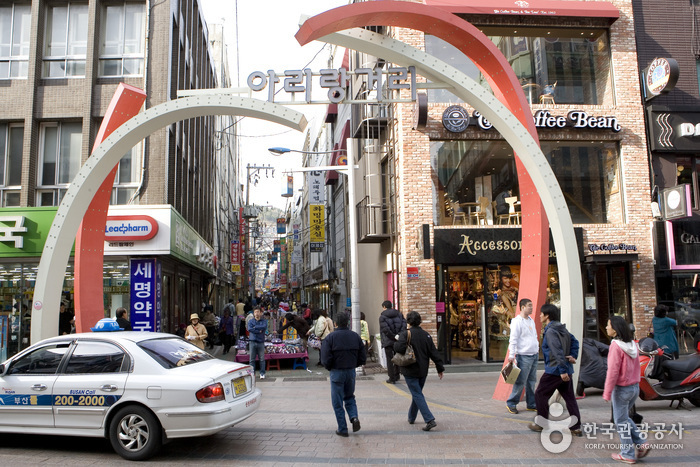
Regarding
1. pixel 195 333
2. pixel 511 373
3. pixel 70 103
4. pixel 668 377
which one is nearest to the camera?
pixel 511 373

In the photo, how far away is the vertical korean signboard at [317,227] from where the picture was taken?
3061 cm

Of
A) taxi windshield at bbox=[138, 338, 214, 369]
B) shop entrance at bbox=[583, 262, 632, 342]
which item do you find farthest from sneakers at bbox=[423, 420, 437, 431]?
shop entrance at bbox=[583, 262, 632, 342]

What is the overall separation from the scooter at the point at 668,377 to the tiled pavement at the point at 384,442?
30 centimetres

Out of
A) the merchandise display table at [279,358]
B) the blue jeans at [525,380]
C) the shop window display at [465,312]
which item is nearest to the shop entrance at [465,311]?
the shop window display at [465,312]

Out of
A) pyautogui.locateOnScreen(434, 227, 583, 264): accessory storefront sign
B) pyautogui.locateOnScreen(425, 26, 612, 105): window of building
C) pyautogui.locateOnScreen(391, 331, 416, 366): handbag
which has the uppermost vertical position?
pyautogui.locateOnScreen(425, 26, 612, 105): window of building

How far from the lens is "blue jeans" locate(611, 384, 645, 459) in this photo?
19.2 ft

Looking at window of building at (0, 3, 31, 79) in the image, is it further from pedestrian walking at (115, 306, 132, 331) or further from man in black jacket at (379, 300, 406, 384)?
man in black jacket at (379, 300, 406, 384)

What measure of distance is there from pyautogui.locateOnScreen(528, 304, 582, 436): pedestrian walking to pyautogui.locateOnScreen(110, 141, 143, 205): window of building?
11868 mm

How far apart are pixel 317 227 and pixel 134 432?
81.5ft

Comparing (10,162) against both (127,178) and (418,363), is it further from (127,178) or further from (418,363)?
(418,363)

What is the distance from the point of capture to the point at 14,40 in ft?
50.0

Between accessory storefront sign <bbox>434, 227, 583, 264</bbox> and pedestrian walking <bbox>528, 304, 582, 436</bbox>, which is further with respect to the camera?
accessory storefront sign <bbox>434, 227, 583, 264</bbox>

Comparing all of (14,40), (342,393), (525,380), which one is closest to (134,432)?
(342,393)

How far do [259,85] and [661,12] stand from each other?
12.8 meters
